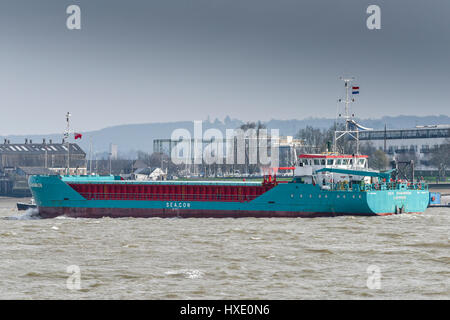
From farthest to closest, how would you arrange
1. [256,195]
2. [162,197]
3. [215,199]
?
1. [162,197]
2. [215,199]
3. [256,195]

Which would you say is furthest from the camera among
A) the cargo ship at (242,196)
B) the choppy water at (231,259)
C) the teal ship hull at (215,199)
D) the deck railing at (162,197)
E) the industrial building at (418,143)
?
the industrial building at (418,143)

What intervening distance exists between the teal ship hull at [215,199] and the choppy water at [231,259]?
2333 mm

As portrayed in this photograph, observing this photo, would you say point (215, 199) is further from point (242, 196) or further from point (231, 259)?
point (231, 259)

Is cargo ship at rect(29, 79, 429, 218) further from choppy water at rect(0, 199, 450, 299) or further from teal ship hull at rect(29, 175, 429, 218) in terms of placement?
choppy water at rect(0, 199, 450, 299)

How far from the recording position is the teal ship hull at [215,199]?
55.0m

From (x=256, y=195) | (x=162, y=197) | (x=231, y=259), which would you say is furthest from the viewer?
(x=162, y=197)

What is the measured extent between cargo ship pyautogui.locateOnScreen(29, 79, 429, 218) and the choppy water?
92.8 inches

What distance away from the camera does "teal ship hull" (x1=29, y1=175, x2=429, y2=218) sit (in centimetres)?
5497

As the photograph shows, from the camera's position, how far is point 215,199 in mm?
59875

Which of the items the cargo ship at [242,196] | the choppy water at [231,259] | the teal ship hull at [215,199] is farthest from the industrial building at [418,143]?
the choppy water at [231,259]

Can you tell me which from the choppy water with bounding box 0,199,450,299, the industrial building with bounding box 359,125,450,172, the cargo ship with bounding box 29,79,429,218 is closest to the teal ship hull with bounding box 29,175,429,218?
the cargo ship with bounding box 29,79,429,218

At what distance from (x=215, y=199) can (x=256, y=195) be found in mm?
3781

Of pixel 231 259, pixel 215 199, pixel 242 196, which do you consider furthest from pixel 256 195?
pixel 231 259

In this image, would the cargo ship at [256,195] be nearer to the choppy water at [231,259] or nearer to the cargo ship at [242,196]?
the cargo ship at [242,196]
